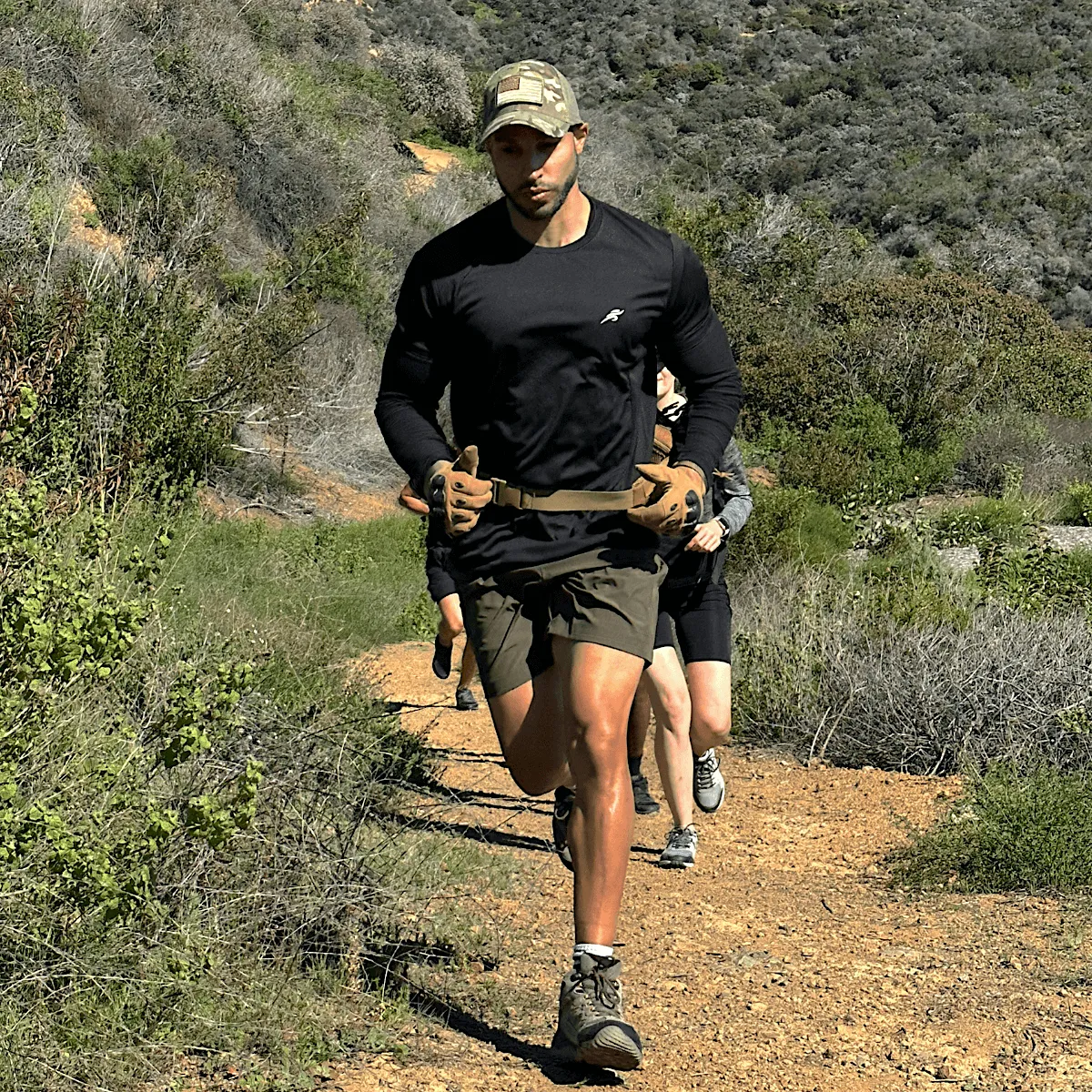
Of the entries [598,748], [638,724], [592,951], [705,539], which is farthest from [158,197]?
[592,951]

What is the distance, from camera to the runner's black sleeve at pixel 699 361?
387 cm

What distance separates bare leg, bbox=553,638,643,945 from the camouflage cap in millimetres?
1216

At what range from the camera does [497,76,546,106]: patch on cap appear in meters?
3.65

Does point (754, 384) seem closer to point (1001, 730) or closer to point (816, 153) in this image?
point (1001, 730)

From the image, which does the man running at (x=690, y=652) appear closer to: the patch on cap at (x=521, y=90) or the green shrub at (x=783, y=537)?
the patch on cap at (x=521, y=90)

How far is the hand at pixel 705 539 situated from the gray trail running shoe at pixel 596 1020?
2095 millimetres

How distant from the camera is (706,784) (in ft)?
19.5

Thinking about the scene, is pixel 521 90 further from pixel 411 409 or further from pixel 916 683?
pixel 916 683

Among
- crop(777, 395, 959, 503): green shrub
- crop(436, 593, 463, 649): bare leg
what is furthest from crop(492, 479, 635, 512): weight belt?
crop(777, 395, 959, 503): green shrub

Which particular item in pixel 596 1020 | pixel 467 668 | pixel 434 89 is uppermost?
pixel 434 89

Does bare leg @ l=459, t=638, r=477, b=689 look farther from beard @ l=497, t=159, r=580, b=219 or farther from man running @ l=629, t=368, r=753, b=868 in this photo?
beard @ l=497, t=159, r=580, b=219

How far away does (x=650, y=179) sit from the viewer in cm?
3628

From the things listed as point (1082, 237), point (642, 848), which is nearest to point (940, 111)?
point (1082, 237)

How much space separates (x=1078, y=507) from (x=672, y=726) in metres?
11.9
